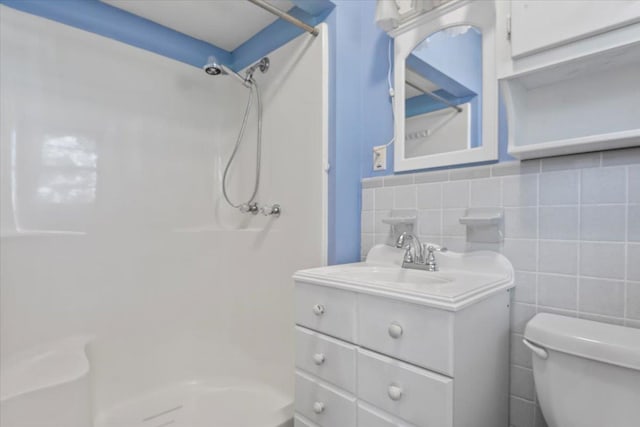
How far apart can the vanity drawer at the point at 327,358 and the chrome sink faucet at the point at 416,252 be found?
41 centimetres

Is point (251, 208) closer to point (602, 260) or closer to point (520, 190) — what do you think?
point (520, 190)

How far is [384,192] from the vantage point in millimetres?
1443

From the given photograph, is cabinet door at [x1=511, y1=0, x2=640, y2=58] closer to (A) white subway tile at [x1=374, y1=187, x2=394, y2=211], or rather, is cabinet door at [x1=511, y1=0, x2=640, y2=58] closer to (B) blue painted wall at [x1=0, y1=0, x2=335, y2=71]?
(A) white subway tile at [x1=374, y1=187, x2=394, y2=211]

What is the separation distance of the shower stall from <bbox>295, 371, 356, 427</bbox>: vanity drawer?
21cm

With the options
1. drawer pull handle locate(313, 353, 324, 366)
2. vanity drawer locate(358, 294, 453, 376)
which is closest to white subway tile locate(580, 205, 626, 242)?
vanity drawer locate(358, 294, 453, 376)

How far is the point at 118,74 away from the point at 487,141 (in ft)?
5.80

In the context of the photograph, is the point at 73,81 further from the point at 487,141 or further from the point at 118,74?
the point at 487,141

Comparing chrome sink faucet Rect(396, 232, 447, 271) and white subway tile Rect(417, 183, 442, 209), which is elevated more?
white subway tile Rect(417, 183, 442, 209)

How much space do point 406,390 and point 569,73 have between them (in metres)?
1.00

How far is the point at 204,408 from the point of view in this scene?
154 cm

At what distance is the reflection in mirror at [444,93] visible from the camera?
3.97ft

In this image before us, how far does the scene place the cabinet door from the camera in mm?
760

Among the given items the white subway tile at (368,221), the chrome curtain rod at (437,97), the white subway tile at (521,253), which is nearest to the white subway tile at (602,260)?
the white subway tile at (521,253)

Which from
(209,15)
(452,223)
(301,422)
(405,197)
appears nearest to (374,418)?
(301,422)
